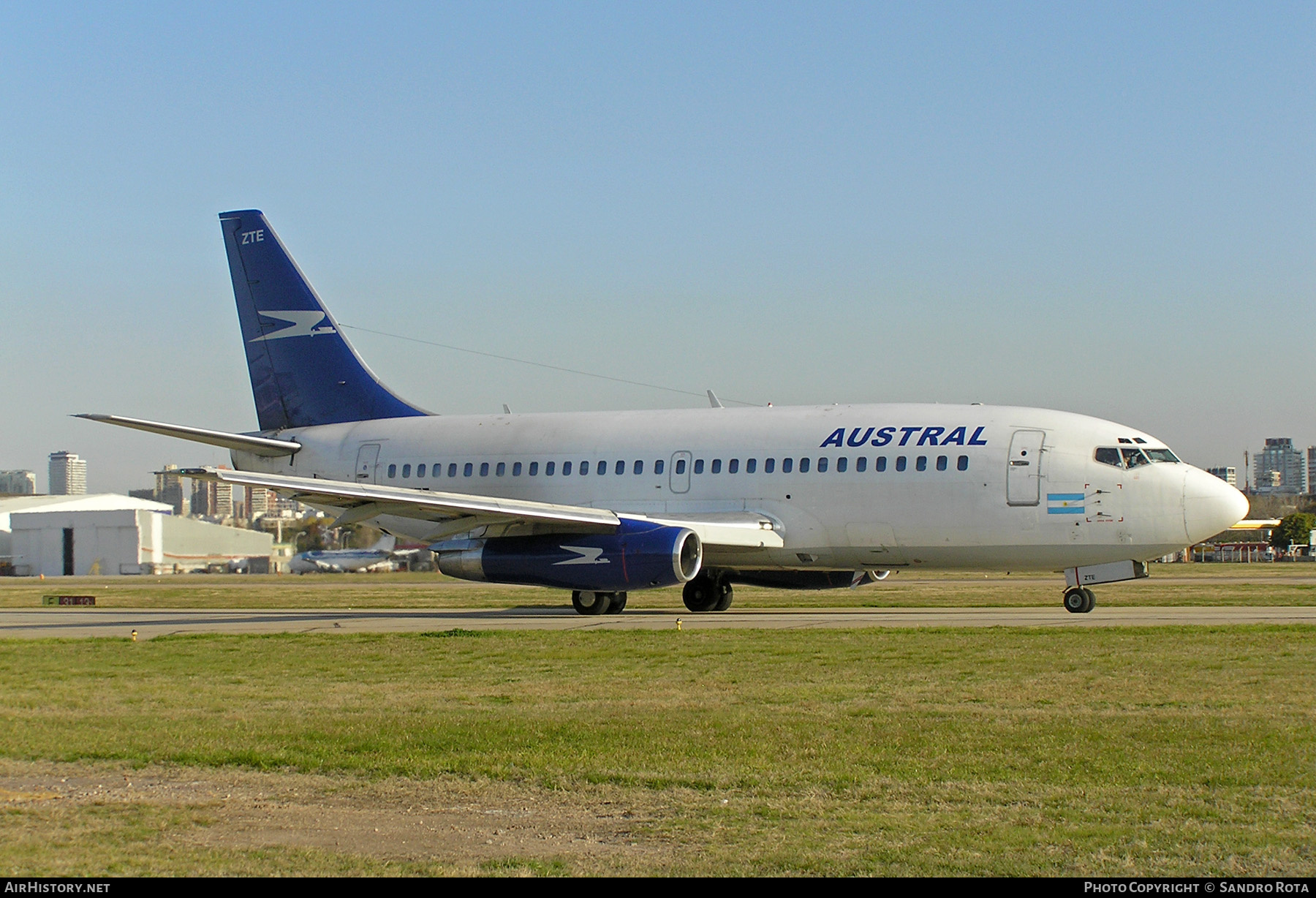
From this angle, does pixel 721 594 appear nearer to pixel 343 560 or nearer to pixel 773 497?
pixel 773 497

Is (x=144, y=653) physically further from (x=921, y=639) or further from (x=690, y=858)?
(x=690, y=858)

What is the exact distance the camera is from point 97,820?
7.82m

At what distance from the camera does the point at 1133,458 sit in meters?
24.4

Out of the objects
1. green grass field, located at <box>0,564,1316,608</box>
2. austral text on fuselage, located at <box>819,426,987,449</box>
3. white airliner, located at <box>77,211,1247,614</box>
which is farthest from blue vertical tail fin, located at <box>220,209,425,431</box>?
austral text on fuselage, located at <box>819,426,987,449</box>

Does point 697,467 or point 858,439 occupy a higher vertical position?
point 858,439

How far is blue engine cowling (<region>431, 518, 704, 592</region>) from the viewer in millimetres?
24719

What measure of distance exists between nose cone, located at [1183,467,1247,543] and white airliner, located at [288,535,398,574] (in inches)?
2267

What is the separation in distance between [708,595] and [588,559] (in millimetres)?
4378

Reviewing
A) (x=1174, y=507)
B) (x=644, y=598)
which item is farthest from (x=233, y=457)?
(x=1174, y=507)

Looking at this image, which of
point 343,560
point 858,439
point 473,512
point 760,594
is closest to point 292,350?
point 473,512

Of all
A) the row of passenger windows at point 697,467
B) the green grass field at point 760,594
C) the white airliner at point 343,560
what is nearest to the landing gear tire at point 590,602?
the row of passenger windows at point 697,467

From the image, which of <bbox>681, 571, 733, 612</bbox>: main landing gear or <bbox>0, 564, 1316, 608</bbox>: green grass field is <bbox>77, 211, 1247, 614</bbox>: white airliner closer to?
<bbox>681, 571, 733, 612</bbox>: main landing gear

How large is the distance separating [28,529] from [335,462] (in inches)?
2508

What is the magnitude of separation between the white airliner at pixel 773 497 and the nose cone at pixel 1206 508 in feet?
0.13
